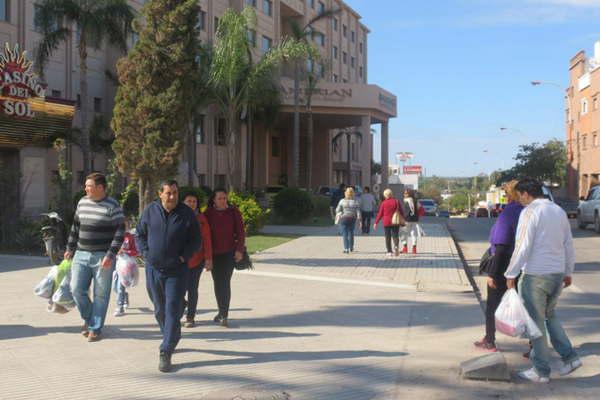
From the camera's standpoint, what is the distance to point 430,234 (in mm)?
23844

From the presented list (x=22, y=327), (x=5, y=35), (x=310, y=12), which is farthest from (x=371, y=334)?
(x=310, y=12)

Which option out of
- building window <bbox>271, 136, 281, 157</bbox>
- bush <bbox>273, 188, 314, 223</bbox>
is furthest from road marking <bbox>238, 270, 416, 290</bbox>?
building window <bbox>271, 136, 281, 157</bbox>

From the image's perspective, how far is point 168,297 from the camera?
6098 mm

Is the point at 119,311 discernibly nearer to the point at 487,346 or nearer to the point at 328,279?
the point at 487,346

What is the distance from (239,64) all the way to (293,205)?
7.38m

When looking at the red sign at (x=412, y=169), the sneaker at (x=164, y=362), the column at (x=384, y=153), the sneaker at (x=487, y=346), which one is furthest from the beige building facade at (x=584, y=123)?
the red sign at (x=412, y=169)

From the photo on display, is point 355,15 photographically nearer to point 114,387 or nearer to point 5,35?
point 5,35

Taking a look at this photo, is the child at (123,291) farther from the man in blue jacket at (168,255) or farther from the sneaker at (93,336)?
the man in blue jacket at (168,255)

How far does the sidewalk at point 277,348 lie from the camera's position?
555cm

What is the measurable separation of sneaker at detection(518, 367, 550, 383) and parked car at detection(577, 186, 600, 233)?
67.4 ft

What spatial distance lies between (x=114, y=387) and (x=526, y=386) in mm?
3512

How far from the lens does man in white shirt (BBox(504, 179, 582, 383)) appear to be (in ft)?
18.7

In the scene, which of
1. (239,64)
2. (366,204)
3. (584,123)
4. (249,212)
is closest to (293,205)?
(366,204)

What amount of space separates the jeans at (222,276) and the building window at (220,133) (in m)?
35.1
